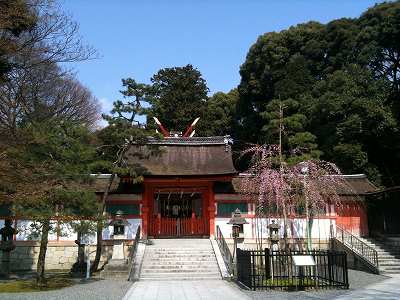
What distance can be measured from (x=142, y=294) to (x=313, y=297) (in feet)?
16.7

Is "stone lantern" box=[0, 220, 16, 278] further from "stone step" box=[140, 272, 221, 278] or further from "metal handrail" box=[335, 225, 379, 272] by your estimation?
"metal handrail" box=[335, 225, 379, 272]

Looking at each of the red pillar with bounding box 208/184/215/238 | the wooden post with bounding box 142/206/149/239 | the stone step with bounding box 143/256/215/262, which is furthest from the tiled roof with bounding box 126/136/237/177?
the stone step with bounding box 143/256/215/262

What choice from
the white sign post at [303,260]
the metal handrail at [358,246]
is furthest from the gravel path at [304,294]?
the metal handrail at [358,246]

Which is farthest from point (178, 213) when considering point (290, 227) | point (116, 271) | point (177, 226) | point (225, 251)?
point (116, 271)

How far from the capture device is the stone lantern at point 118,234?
1939cm

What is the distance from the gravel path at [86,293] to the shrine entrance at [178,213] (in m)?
8.21

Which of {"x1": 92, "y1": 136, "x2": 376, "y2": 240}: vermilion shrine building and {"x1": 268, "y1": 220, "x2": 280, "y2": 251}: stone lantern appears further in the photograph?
{"x1": 92, "y1": 136, "x2": 376, "y2": 240}: vermilion shrine building

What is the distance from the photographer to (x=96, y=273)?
1972cm

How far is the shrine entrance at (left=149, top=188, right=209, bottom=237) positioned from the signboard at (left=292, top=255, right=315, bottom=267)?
1061 cm

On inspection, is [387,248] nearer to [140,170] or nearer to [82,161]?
[140,170]

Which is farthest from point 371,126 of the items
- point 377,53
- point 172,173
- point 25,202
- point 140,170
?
point 25,202

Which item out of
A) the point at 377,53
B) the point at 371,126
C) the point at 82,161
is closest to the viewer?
the point at 82,161

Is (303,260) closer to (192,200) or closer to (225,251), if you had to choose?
(225,251)

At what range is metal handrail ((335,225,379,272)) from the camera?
19.8 meters
